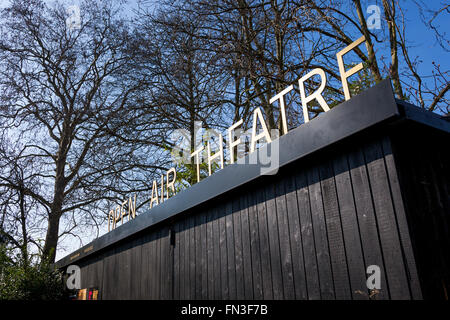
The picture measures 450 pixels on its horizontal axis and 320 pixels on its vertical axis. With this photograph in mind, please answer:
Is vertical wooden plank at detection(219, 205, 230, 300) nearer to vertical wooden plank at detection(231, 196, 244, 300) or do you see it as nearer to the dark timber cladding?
the dark timber cladding

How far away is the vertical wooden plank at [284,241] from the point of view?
3.09m

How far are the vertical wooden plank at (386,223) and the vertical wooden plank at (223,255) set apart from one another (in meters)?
1.88

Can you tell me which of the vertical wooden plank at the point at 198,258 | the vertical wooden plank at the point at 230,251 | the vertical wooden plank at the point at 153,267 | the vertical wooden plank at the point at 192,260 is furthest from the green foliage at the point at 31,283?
the vertical wooden plank at the point at 230,251

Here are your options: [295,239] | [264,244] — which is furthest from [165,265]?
[295,239]

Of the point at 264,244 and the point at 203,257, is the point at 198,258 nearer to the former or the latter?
the point at 203,257

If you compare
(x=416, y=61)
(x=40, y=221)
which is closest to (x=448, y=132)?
(x=416, y=61)

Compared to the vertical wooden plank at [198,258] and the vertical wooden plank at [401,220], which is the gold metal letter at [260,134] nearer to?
the vertical wooden plank at [401,220]

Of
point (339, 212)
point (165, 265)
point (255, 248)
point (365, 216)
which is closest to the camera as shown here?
point (365, 216)

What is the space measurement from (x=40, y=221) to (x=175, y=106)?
725cm

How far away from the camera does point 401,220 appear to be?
7.64ft

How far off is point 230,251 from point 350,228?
156 cm

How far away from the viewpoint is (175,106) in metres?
10.6

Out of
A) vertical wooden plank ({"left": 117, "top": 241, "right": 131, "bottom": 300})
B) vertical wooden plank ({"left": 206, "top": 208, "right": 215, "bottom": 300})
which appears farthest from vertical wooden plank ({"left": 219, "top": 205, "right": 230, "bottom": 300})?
vertical wooden plank ({"left": 117, "top": 241, "right": 131, "bottom": 300})
